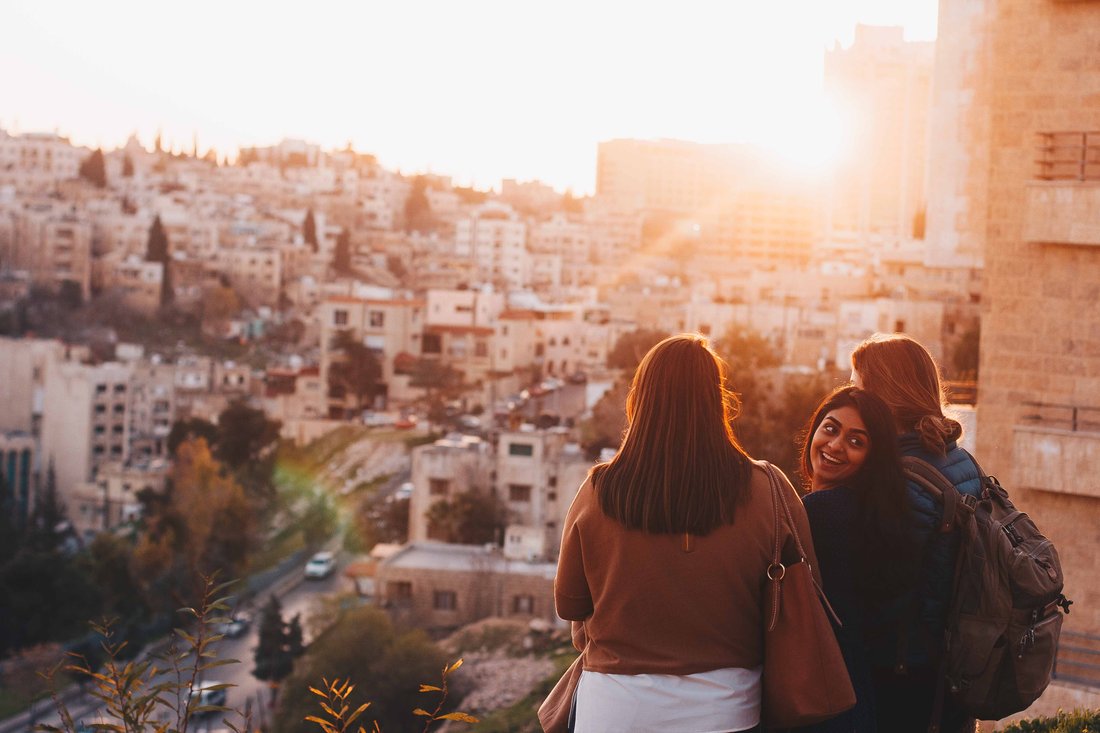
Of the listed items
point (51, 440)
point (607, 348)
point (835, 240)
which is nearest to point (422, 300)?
point (607, 348)

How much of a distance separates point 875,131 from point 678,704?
5867 centimetres

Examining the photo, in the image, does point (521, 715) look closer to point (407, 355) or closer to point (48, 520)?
point (48, 520)

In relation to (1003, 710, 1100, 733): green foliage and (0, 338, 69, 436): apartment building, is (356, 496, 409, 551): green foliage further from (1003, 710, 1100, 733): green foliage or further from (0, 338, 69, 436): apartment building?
(1003, 710, 1100, 733): green foliage

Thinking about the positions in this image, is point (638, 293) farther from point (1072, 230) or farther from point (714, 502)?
point (714, 502)

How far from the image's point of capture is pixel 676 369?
2.06 meters

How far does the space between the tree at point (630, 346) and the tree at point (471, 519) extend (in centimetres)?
1032

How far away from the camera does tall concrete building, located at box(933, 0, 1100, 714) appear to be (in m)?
5.45

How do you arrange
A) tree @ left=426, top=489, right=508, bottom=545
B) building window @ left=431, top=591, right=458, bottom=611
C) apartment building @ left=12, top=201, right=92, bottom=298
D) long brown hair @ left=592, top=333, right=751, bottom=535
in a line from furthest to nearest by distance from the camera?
apartment building @ left=12, top=201, right=92, bottom=298
tree @ left=426, top=489, right=508, bottom=545
building window @ left=431, top=591, right=458, bottom=611
long brown hair @ left=592, top=333, right=751, bottom=535

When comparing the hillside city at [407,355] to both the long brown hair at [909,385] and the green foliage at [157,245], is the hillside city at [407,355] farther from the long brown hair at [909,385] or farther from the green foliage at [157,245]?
the long brown hair at [909,385]

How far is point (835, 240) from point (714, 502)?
51.9 meters

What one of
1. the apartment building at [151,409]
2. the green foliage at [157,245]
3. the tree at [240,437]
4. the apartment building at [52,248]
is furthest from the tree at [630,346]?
the apartment building at [52,248]

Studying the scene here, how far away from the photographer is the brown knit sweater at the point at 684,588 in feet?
6.71

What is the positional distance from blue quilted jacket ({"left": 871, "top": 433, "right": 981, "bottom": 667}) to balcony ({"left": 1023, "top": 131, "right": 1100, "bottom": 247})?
3499mm

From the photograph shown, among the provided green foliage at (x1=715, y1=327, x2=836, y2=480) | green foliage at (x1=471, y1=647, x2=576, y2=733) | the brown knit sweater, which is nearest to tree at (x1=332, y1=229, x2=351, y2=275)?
green foliage at (x1=715, y1=327, x2=836, y2=480)
